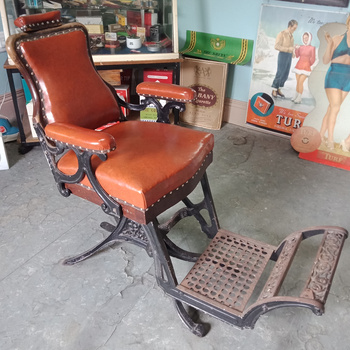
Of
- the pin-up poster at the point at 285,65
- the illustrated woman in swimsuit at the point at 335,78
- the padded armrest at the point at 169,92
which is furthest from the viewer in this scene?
the pin-up poster at the point at 285,65

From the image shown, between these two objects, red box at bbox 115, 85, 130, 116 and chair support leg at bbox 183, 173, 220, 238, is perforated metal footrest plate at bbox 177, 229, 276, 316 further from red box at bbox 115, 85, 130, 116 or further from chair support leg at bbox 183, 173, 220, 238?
red box at bbox 115, 85, 130, 116

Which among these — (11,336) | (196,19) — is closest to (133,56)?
(196,19)

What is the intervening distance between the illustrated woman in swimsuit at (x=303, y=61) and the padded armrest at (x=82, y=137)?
2073 mm

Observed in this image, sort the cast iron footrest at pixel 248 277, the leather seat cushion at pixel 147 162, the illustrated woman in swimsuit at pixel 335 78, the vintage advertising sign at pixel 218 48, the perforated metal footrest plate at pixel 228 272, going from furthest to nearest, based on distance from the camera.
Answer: the vintage advertising sign at pixel 218 48 → the illustrated woman in swimsuit at pixel 335 78 → the perforated metal footrest plate at pixel 228 272 → the leather seat cushion at pixel 147 162 → the cast iron footrest at pixel 248 277

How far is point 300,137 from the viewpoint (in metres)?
2.98

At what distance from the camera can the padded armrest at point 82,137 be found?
55.8 inches

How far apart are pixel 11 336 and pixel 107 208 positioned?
707mm

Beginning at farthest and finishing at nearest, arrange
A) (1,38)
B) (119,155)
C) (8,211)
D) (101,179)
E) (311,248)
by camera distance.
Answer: (1,38), (8,211), (311,248), (119,155), (101,179)

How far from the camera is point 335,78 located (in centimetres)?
283

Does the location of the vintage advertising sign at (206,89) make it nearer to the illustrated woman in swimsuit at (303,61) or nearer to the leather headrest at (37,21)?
the illustrated woman in swimsuit at (303,61)

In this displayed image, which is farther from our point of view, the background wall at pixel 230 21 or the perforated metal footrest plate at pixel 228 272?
the background wall at pixel 230 21

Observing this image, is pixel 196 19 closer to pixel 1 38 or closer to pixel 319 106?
pixel 319 106

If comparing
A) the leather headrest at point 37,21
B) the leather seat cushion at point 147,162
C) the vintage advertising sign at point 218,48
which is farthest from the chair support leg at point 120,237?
the vintage advertising sign at point 218,48

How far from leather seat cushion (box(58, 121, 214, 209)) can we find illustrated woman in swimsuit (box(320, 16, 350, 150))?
148 centimetres
